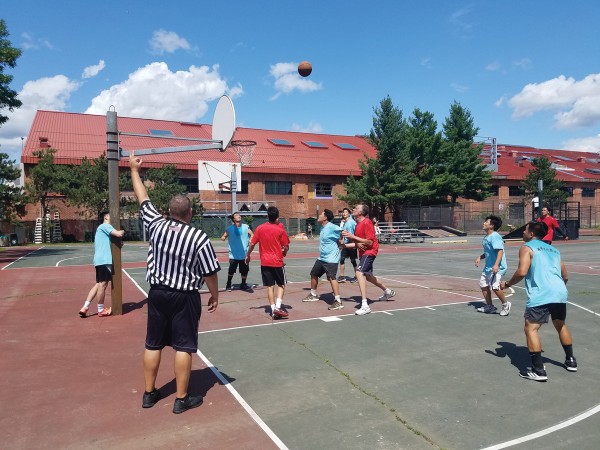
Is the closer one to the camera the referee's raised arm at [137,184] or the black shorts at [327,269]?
the referee's raised arm at [137,184]

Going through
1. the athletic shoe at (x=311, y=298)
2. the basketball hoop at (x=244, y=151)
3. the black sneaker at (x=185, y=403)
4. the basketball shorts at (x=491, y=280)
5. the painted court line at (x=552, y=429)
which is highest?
the basketball hoop at (x=244, y=151)

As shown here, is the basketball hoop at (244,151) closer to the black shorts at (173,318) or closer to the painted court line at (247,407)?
the painted court line at (247,407)

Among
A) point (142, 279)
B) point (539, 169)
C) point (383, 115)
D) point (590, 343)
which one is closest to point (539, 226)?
point (590, 343)

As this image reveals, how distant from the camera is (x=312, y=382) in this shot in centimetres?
518

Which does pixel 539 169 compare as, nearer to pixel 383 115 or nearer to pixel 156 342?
pixel 383 115

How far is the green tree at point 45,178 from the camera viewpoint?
35.5 m

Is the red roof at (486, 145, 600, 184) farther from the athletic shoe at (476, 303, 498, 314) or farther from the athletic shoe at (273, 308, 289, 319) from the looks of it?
the athletic shoe at (273, 308, 289, 319)

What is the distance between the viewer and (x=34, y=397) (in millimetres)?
4812

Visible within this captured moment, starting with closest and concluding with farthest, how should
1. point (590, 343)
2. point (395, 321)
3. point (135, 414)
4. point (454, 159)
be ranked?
point (135, 414)
point (590, 343)
point (395, 321)
point (454, 159)

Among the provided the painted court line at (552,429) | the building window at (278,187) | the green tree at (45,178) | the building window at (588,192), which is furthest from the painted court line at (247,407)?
the building window at (588,192)

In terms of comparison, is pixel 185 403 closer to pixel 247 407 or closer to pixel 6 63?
pixel 247 407

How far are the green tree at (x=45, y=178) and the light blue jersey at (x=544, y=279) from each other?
36912 mm

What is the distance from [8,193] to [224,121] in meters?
26.8

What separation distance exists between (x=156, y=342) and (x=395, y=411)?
2.38m
